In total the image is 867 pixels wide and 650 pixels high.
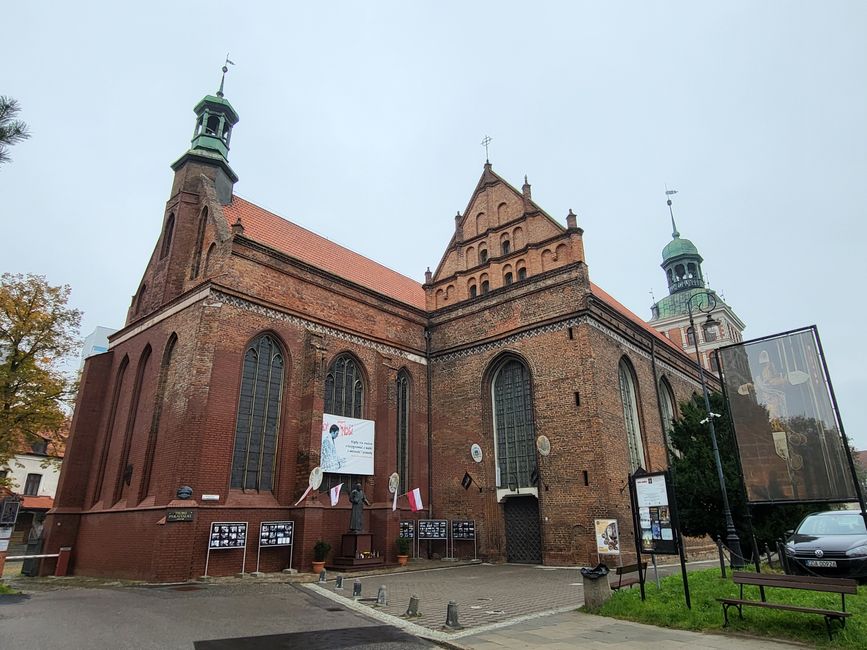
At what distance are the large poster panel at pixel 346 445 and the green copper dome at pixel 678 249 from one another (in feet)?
122

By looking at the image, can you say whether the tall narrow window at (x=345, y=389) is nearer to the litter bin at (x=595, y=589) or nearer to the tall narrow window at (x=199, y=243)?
the tall narrow window at (x=199, y=243)

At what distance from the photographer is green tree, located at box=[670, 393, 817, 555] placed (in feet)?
52.0

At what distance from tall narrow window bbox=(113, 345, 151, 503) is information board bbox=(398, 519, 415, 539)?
9908 mm

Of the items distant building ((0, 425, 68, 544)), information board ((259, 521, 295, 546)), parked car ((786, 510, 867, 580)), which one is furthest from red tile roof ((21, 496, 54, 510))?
parked car ((786, 510, 867, 580))

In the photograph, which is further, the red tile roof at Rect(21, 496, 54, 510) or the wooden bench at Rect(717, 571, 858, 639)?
the red tile roof at Rect(21, 496, 54, 510)

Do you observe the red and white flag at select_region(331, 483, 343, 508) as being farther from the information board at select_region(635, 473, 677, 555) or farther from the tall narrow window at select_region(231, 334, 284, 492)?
the information board at select_region(635, 473, 677, 555)

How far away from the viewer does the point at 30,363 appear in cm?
2345

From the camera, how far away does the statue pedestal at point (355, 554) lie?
1723cm

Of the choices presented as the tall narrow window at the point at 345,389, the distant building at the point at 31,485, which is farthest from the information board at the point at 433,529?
the distant building at the point at 31,485

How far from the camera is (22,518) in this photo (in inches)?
1550

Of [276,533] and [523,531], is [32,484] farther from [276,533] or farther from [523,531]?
[523,531]

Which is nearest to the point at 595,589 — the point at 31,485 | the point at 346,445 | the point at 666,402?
the point at 346,445

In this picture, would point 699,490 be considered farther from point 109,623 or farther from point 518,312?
point 109,623

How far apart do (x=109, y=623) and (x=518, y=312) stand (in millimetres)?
17069
